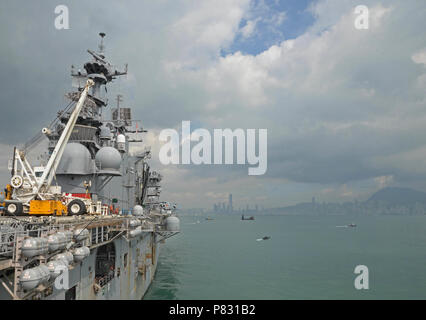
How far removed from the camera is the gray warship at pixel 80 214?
1042 cm

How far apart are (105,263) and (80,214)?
6.44 m

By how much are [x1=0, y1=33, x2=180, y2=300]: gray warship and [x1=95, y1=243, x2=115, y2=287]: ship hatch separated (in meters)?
0.08

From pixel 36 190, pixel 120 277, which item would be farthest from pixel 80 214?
pixel 120 277

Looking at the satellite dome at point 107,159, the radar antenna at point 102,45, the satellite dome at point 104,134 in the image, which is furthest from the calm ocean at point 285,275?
the radar antenna at point 102,45

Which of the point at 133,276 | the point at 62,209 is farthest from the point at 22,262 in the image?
the point at 133,276

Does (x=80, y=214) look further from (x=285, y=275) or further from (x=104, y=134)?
(x=285, y=275)

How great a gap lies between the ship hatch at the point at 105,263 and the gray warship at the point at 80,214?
8cm

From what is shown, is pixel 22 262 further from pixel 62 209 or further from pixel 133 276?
pixel 133 276

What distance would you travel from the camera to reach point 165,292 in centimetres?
3559

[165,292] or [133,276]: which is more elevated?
[133,276]

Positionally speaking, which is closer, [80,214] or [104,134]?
[80,214]

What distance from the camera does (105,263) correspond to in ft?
73.5

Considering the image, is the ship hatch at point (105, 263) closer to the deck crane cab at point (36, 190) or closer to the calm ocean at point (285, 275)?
the deck crane cab at point (36, 190)
